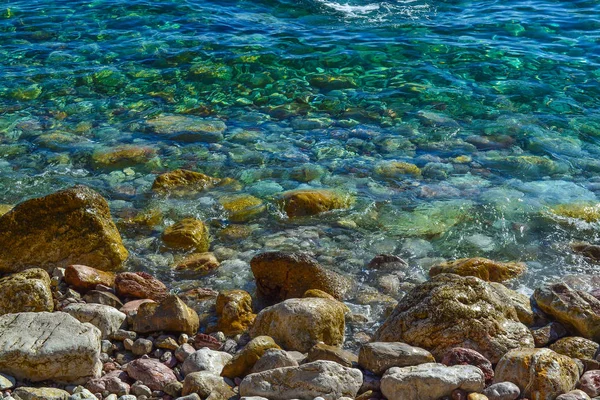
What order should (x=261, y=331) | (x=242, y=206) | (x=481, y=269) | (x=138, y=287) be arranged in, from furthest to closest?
(x=242, y=206) → (x=481, y=269) → (x=138, y=287) → (x=261, y=331)

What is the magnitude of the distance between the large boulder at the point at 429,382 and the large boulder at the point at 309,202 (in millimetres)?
3904

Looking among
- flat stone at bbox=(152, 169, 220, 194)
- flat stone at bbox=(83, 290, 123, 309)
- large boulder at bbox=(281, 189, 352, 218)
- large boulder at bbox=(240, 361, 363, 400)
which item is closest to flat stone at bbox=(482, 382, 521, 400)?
large boulder at bbox=(240, 361, 363, 400)

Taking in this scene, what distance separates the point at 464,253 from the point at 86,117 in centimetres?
672

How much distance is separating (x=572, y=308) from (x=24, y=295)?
4475 mm

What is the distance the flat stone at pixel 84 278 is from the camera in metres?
6.91

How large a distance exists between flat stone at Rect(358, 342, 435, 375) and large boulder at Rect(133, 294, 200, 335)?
5.25 feet

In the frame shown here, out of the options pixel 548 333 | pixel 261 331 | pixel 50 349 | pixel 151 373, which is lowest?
pixel 548 333

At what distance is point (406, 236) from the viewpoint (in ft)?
27.3

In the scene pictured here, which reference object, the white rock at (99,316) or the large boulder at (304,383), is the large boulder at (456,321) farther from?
the white rock at (99,316)

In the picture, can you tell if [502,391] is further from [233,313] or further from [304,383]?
[233,313]

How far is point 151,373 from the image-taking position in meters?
5.33

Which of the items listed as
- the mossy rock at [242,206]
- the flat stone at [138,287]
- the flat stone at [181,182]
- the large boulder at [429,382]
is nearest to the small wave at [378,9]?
the flat stone at [181,182]

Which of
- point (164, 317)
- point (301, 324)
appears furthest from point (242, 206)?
point (301, 324)

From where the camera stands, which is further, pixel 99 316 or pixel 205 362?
pixel 99 316
